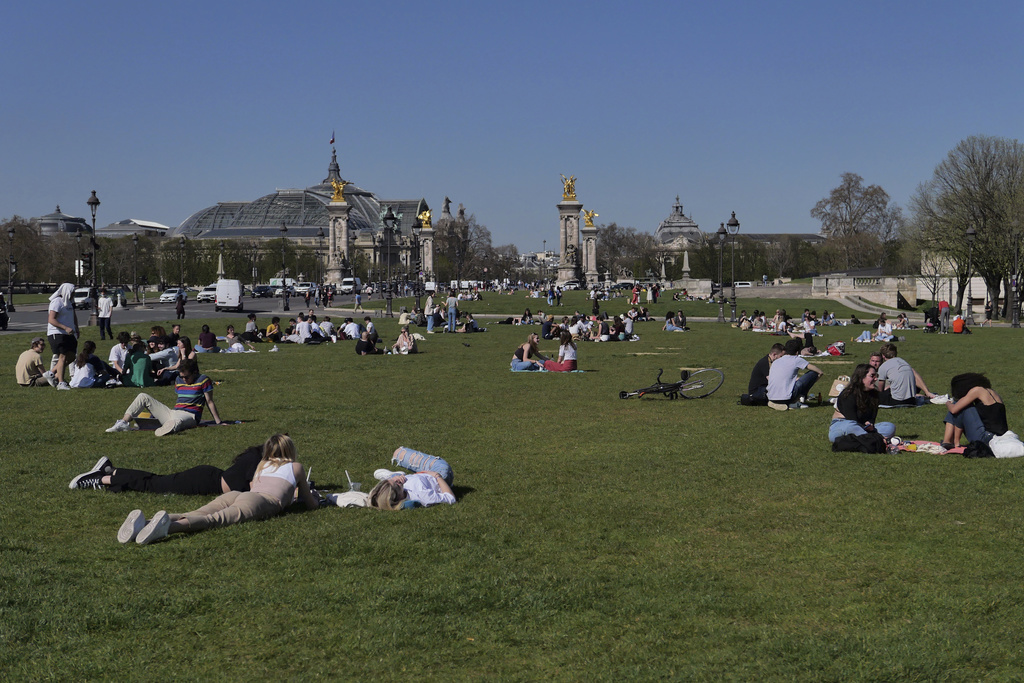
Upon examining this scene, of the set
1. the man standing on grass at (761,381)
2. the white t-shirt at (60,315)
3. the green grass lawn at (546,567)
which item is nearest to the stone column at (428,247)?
the white t-shirt at (60,315)

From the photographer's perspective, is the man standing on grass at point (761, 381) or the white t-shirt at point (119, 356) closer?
the man standing on grass at point (761, 381)

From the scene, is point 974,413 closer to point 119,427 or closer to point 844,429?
point 844,429

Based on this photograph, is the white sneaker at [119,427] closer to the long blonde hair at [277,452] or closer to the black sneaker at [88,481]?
the black sneaker at [88,481]

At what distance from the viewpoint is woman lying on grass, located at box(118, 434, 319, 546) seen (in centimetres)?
799

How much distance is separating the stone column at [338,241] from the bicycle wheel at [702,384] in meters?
117

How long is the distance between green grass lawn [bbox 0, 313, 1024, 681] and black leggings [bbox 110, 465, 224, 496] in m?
0.19

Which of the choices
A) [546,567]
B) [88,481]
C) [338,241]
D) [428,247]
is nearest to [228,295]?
[88,481]

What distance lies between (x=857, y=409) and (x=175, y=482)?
7.94 meters

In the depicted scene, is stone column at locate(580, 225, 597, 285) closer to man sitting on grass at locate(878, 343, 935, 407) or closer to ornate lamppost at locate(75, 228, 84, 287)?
ornate lamppost at locate(75, 228, 84, 287)

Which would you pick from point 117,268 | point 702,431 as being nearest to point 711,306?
point 702,431

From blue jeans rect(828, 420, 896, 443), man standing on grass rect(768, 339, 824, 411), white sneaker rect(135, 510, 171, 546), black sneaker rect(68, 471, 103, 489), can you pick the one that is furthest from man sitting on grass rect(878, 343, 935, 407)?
white sneaker rect(135, 510, 171, 546)

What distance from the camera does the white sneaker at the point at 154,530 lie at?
790cm

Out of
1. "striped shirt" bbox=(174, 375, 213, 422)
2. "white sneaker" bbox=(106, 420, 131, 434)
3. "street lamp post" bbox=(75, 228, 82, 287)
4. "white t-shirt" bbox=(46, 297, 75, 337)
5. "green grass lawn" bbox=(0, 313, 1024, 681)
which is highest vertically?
"street lamp post" bbox=(75, 228, 82, 287)

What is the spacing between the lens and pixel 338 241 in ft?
461
